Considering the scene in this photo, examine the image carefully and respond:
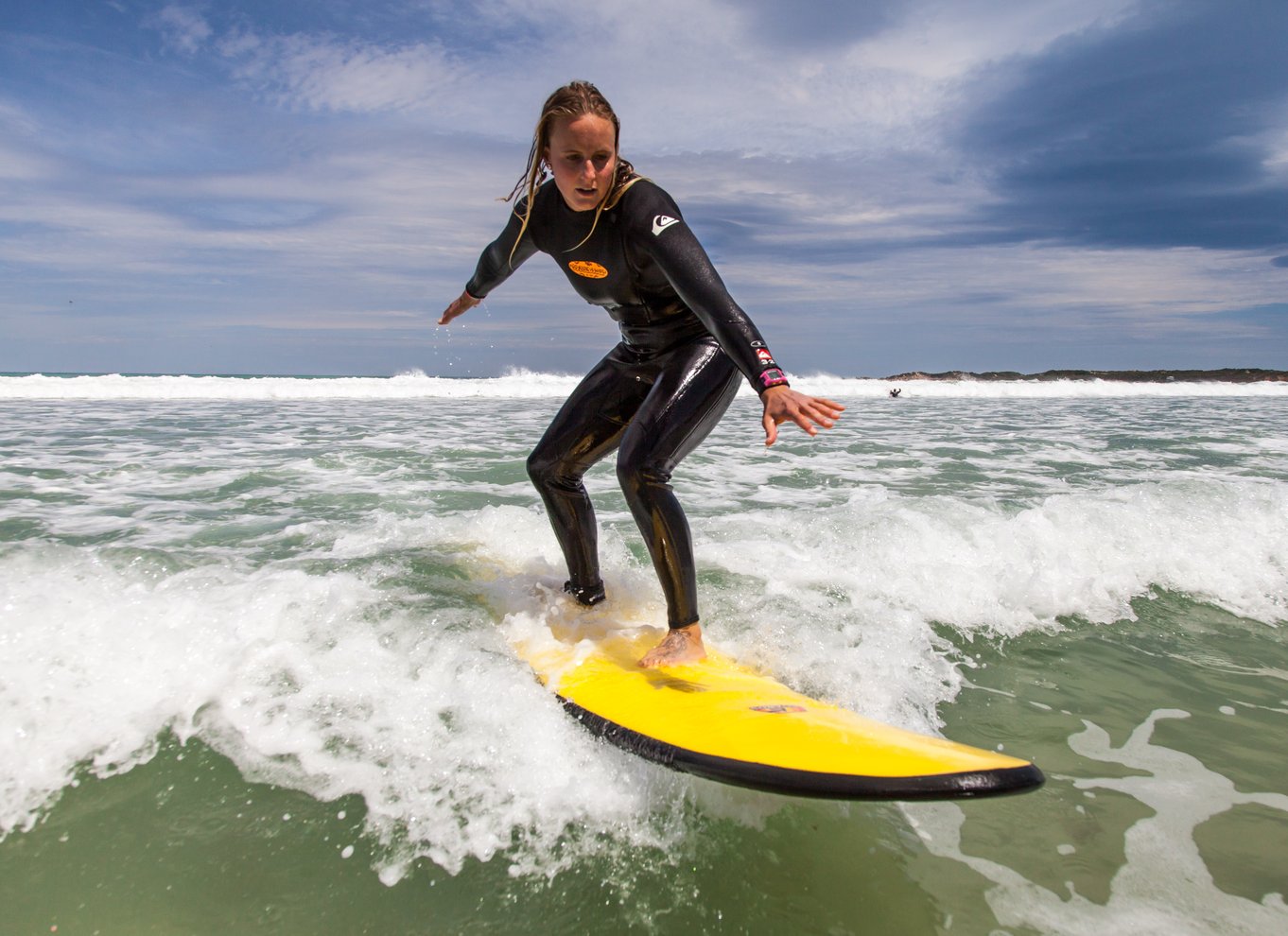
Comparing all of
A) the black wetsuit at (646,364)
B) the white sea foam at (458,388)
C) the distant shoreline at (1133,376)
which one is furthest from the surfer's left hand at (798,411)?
the distant shoreline at (1133,376)

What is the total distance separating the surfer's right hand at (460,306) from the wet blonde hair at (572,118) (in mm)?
871

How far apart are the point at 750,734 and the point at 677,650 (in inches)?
32.1

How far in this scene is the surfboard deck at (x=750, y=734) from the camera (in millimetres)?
1825

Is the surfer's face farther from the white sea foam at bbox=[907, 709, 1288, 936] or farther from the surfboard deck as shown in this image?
the white sea foam at bbox=[907, 709, 1288, 936]

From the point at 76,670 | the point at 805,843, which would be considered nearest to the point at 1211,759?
the point at 805,843

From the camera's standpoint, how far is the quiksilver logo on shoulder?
289cm

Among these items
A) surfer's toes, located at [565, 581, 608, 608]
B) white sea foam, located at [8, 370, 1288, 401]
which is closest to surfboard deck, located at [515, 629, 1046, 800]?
surfer's toes, located at [565, 581, 608, 608]

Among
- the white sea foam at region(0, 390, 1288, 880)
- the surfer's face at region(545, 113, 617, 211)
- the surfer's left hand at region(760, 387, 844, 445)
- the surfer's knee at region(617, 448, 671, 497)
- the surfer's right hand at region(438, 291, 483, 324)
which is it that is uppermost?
the surfer's face at region(545, 113, 617, 211)

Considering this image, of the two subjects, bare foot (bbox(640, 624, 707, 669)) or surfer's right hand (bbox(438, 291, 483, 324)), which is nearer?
bare foot (bbox(640, 624, 707, 669))

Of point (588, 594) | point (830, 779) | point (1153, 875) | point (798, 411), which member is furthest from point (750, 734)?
point (588, 594)

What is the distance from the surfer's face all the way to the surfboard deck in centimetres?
179

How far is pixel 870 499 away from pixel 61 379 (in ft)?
76.2

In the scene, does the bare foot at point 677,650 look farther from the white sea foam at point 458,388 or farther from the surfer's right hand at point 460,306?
the white sea foam at point 458,388

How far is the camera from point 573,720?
2602 millimetres
